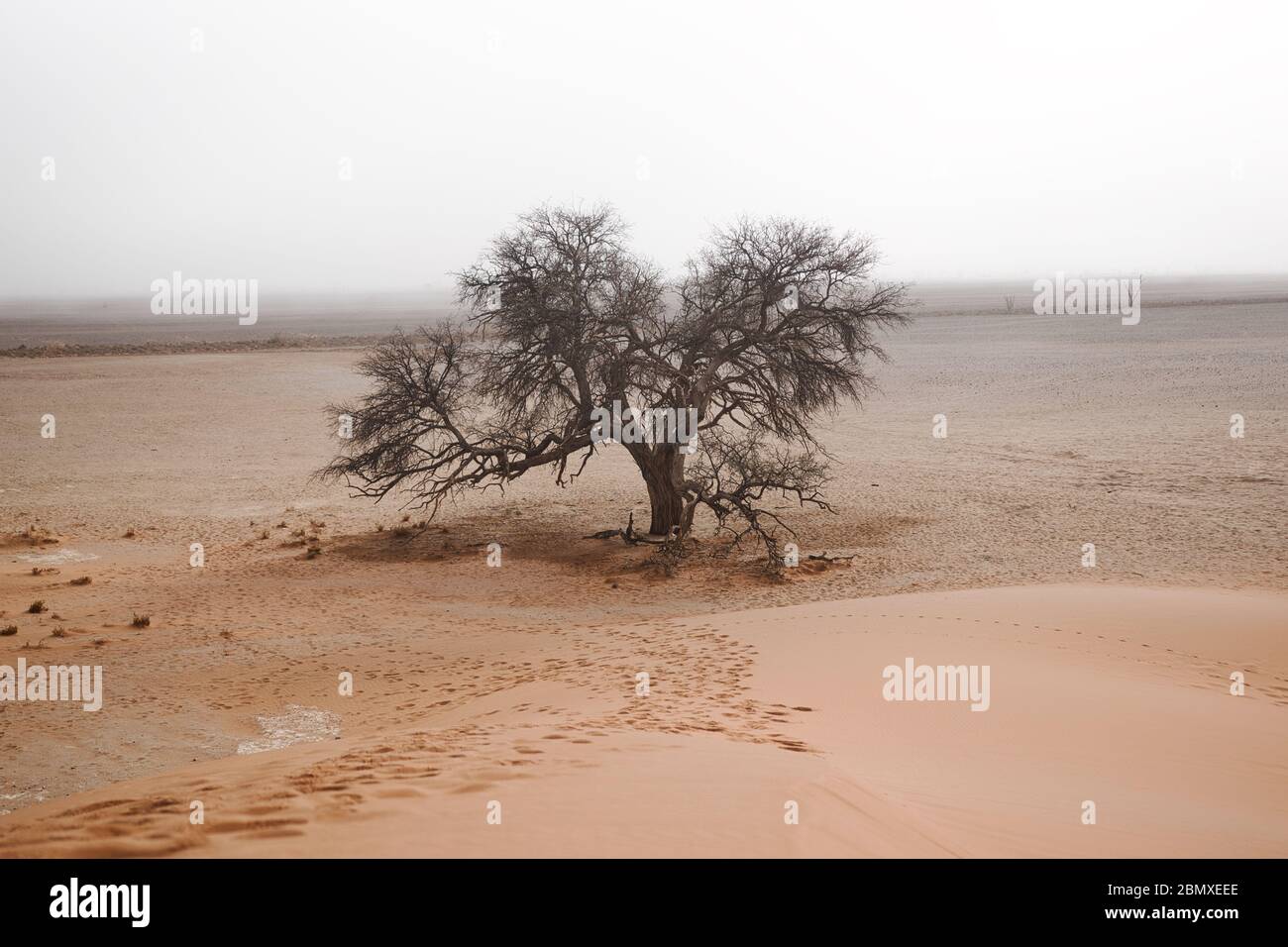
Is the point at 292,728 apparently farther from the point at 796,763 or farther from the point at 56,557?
the point at 56,557

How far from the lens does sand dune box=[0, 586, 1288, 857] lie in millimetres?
5738

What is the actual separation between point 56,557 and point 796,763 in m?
18.0

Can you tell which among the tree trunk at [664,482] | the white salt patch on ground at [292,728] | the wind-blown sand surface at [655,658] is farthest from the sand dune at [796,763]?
the tree trunk at [664,482]

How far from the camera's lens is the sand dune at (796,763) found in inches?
226

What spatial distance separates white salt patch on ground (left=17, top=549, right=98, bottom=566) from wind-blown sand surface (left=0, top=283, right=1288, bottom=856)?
0.09 metres

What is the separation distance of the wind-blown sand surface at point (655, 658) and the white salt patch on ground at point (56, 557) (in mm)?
92

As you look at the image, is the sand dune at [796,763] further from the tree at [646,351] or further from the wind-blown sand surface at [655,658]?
the tree at [646,351]

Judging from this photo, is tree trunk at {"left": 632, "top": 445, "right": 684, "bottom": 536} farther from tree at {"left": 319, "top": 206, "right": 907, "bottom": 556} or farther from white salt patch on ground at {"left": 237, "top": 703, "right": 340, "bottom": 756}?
white salt patch on ground at {"left": 237, "top": 703, "right": 340, "bottom": 756}

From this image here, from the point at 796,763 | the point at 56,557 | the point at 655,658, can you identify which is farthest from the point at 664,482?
the point at 796,763

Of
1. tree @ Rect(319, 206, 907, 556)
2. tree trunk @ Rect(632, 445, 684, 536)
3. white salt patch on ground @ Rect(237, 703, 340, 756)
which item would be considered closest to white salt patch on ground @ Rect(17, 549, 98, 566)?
tree @ Rect(319, 206, 907, 556)

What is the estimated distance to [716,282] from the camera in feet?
69.1

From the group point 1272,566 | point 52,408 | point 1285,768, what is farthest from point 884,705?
point 52,408
